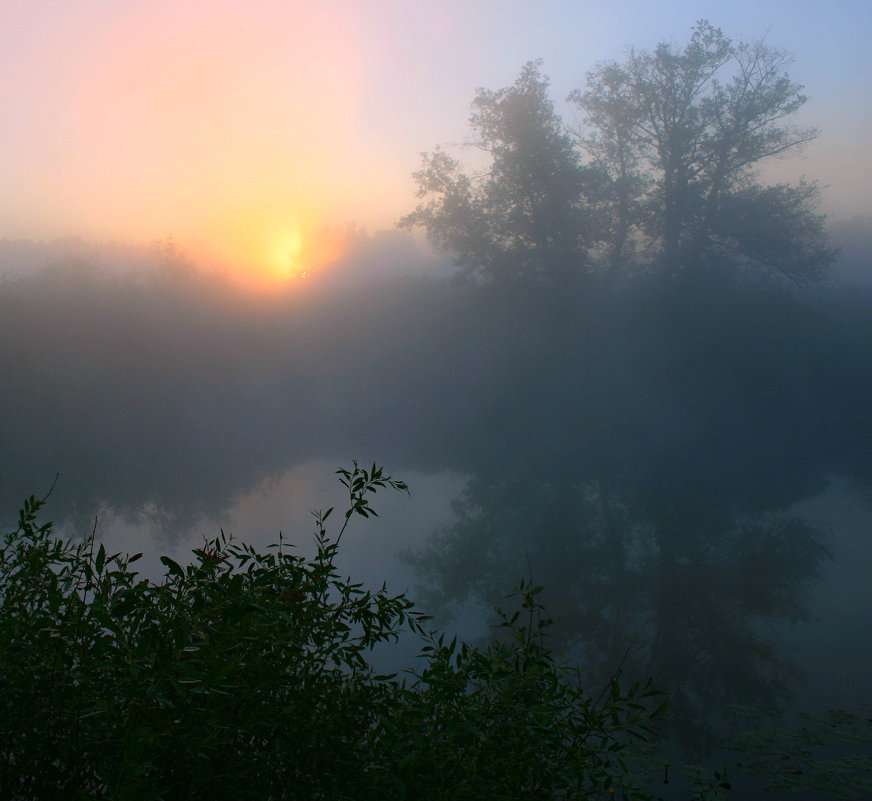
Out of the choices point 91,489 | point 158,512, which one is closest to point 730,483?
point 158,512

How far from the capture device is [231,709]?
66.1 inches

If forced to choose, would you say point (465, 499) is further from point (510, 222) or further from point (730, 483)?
point (510, 222)

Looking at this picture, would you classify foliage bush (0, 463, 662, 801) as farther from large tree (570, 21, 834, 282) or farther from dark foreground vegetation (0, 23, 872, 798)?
large tree (570, 21, 834, 282)

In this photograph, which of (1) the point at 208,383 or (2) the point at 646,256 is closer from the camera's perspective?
(1) the point at 208,383

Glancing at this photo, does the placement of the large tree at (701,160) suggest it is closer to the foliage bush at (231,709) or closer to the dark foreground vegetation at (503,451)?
the dark foreground vegetation at (503,451)

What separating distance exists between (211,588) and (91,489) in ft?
33.5

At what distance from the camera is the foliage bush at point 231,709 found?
1.45m

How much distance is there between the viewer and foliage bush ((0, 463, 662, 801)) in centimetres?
145

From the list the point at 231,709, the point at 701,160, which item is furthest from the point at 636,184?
the point at 231,709

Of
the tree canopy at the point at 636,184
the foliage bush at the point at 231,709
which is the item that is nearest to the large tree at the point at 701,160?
the tree canopy at the point at 636,184

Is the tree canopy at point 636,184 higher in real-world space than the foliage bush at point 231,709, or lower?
higher

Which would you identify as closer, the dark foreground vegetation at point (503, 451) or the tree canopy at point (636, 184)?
the dark foreground vegetation at point (503, 451)

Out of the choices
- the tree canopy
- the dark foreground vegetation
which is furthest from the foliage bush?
the tree canopy

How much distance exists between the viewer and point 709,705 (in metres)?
4.31
